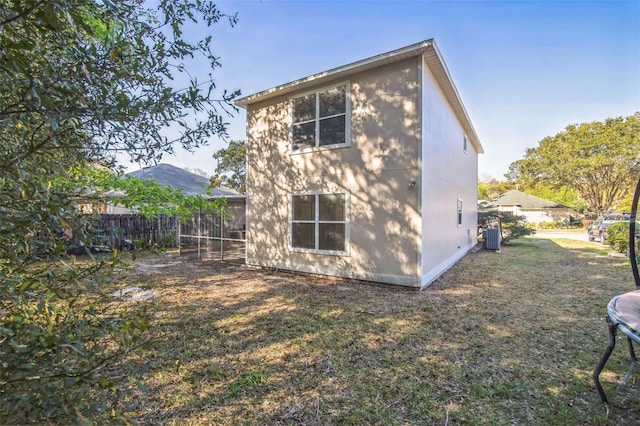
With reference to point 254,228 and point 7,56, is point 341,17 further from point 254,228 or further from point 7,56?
point 7,56

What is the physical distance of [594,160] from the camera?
23.0m

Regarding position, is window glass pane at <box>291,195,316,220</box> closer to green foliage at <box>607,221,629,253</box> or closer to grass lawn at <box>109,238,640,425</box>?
grass lawn at <box>109,238,640,425</box>

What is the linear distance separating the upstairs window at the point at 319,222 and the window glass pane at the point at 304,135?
1386 millimetres

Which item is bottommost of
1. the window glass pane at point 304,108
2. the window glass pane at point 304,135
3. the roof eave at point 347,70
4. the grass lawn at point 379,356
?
the grass lawn at point 379,356

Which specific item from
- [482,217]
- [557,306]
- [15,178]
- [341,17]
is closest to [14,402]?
[15,178]

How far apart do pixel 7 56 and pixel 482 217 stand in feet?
61.6

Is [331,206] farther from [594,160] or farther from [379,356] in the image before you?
[594,160]

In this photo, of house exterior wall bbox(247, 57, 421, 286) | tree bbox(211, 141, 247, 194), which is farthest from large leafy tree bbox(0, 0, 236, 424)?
tree bbox(211, 141, 247, 194)

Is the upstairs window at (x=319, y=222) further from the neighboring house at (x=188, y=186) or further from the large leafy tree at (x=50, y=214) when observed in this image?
the large leafy tree at (x=50, y=214)

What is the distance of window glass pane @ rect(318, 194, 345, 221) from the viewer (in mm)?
7406

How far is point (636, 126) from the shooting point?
21672 millimetres

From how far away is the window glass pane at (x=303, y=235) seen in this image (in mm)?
7809

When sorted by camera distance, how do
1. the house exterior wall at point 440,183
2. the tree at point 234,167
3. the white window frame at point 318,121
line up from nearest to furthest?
the house exterior wall at point 440,183 < the white window frame at point 318,121 < the tree at point 234,167

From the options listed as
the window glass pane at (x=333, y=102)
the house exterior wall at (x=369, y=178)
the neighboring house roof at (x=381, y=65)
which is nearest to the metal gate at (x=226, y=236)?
the house exterior wall at (x=369, y=178)
